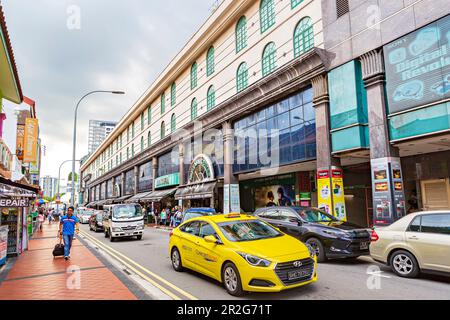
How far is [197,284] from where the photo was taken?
6.86 metres

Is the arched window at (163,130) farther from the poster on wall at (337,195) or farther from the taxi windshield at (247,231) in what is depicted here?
the taxi windshield at (247,231)

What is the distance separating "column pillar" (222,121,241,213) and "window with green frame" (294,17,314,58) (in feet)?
25.9

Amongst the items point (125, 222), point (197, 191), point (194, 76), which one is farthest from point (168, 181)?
point (125, 222)

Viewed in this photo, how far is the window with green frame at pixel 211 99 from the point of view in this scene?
85.3 feet

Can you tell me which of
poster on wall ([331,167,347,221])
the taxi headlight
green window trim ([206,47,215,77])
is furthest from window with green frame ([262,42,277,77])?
the taxi headlight

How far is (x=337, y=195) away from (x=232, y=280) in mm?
10171

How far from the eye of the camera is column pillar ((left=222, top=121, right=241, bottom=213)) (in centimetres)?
2278

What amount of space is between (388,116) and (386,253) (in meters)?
7.30

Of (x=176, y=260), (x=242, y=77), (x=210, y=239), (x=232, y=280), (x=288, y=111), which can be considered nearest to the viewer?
(x=232, y=280)

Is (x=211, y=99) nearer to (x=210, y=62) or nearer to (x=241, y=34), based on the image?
(x=210, y=62)

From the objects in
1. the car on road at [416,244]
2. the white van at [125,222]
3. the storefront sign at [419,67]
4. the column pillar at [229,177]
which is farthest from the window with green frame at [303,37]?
the white van at [125,222]

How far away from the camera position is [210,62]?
2716cm
